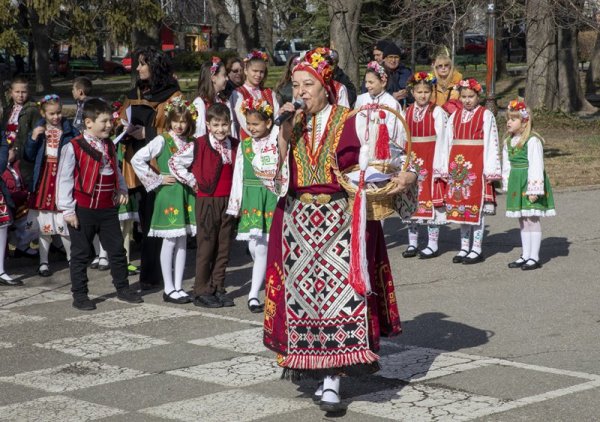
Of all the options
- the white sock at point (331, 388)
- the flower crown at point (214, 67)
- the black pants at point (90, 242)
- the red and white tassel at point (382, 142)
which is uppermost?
the flower crown at point (214, 67)

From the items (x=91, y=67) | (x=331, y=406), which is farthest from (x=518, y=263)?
(x=91, y=67)

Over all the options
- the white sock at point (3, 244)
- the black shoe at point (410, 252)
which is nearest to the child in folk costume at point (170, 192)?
the white sock at point (3, 244)

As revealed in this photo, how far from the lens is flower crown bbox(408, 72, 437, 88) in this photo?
1084 cm

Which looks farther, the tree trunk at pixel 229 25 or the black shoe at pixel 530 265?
the tree trunk at pixel 229 25

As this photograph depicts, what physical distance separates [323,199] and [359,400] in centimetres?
116

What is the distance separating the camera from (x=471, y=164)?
35.9ft

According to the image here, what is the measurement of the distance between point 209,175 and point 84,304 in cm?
146

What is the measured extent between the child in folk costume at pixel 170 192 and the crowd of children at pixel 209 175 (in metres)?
0.01

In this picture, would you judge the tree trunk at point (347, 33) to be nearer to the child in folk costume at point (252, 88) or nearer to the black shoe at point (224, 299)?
the child in folk costume at point (252, 88)

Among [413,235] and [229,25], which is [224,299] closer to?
[413,235]

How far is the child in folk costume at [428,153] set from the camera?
11.0 meters

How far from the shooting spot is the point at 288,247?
632 cm

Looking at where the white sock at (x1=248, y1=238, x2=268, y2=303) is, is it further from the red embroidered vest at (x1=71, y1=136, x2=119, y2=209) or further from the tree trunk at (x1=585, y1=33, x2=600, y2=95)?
the tree trunk at (x1=585, y1=33, x2=600, y2=95)

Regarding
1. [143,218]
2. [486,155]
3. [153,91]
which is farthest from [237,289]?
[486,155]
